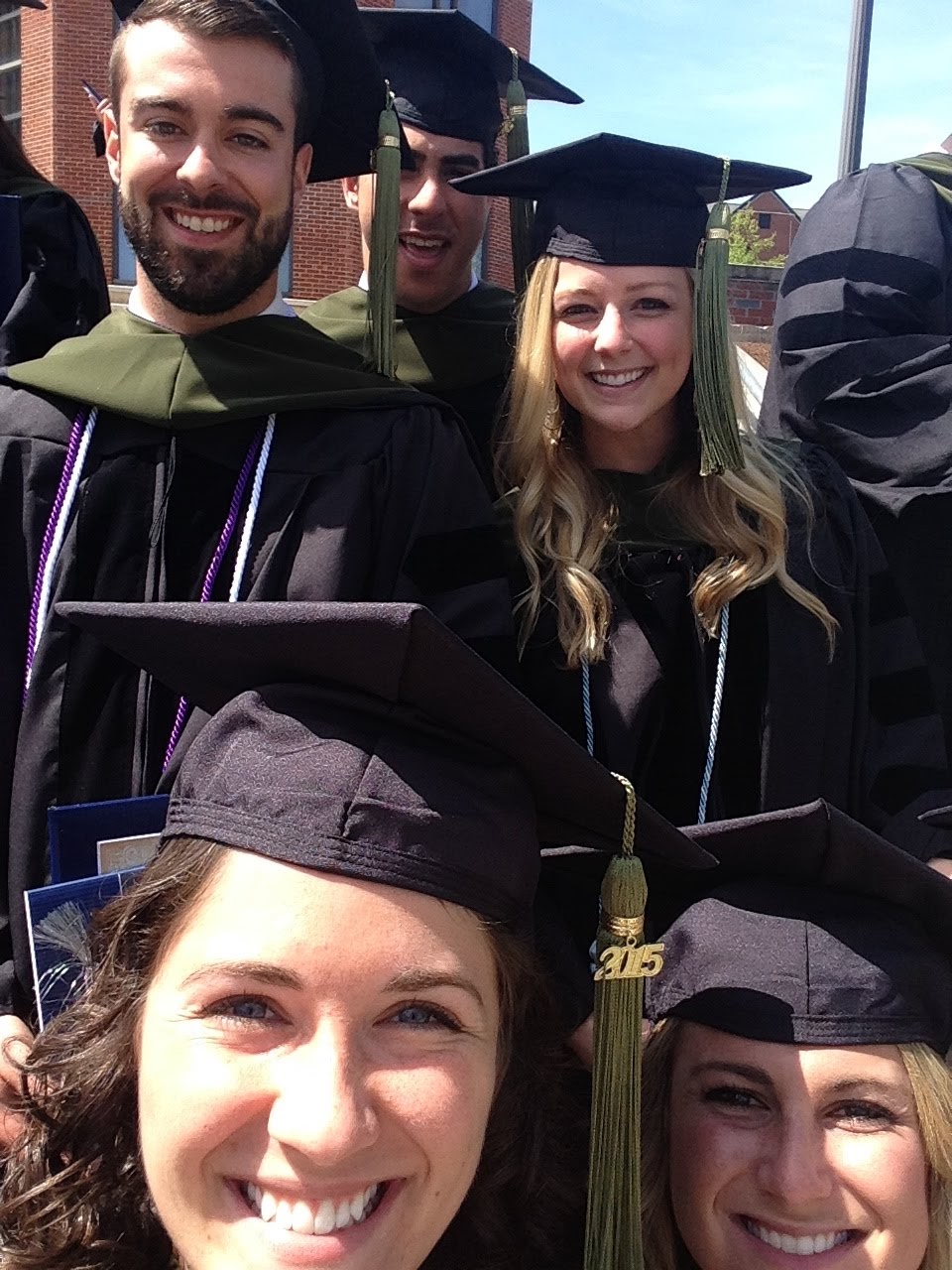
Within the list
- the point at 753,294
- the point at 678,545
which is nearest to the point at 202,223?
the point at 678,545

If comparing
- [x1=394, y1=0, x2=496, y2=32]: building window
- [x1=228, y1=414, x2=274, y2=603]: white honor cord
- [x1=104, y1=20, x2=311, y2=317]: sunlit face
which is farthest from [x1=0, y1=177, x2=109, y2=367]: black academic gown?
[x1=394, y1=0, x2=496, y2=32]: building window

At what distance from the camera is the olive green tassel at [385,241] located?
8.87ft

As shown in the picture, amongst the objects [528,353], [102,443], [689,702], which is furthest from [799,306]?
[102,443]

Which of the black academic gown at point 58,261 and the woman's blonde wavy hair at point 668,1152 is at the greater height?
the black academic gown at point 58,261

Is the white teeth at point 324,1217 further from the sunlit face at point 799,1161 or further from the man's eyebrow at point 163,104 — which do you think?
the man's eyebrow at point 163,104

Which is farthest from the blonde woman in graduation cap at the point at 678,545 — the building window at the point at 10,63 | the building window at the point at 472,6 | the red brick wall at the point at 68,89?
the building window at the point at 10,63

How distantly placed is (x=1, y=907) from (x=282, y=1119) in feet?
3.11

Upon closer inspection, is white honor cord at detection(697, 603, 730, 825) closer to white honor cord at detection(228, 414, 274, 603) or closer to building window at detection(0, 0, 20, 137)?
white honor cord at detection(228, 414, 274, 603)

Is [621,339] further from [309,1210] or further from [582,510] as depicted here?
[309,1210]

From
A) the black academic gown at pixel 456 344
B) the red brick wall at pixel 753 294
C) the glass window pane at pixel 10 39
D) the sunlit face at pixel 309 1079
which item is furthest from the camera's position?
the glass window pane at pixel 10 39

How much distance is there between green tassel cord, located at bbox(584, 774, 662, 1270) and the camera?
5.32 feet

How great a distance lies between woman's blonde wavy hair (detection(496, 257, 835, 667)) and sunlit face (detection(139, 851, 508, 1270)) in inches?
37.7

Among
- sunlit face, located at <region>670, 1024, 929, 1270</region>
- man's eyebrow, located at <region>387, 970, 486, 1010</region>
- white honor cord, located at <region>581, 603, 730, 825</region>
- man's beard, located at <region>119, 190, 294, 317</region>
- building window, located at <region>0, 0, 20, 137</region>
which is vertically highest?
building window, located at <region>0, 0, 20, 137</region>

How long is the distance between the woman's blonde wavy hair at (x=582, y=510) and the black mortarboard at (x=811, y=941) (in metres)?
0.59
